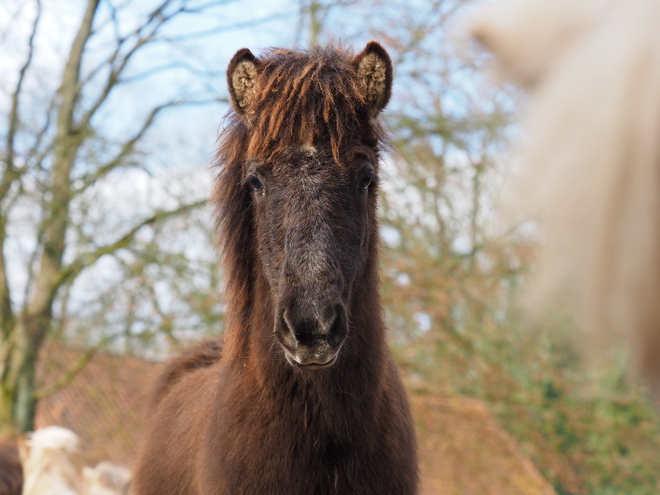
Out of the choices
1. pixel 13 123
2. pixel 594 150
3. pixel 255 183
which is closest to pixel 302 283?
pixel 255 183

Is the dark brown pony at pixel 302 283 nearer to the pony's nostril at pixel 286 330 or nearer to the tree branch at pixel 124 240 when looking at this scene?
the pony's nostril at pixel 286 330

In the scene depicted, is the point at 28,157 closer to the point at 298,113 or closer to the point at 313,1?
the point at 313,1

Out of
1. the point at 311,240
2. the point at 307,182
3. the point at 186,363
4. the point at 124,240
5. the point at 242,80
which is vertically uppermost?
the point at 124,240

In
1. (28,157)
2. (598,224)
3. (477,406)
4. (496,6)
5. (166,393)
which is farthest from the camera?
(477,406)

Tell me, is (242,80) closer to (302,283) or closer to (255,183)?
(255,183)

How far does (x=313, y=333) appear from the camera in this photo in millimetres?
2637

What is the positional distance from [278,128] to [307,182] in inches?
13.8

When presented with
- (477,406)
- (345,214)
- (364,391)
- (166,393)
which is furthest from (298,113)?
(477,406)

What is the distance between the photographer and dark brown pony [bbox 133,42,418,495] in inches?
117

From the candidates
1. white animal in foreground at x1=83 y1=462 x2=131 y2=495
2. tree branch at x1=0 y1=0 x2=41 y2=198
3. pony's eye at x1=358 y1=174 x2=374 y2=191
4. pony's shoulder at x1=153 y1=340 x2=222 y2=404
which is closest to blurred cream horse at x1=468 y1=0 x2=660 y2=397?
pony's eye at x1=358 y1=174 x2=374 y2=191

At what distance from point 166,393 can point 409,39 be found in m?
9.59

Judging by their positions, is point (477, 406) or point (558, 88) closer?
point (558, 88)

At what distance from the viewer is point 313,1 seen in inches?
516

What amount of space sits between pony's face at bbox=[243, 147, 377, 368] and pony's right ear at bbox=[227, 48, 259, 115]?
1.31 ft
